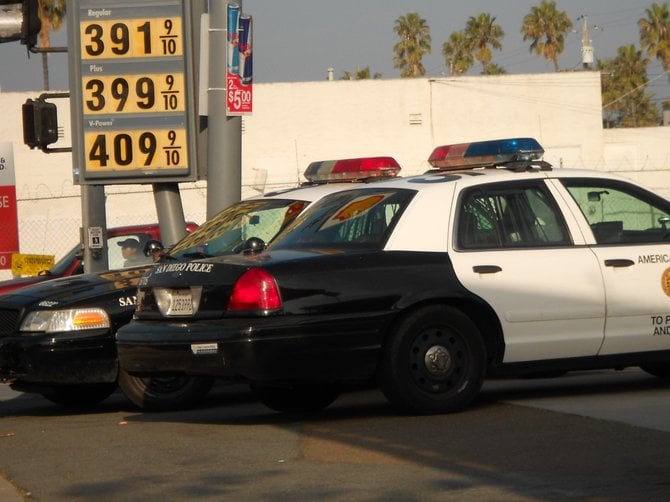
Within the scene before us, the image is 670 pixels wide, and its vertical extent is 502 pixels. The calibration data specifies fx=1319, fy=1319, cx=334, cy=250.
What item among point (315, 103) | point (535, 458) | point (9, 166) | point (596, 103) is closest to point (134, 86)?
point (9, 166)

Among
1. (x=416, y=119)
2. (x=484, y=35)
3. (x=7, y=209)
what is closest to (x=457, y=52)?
(x=484, y=35)

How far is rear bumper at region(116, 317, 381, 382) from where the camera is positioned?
7.68 metres

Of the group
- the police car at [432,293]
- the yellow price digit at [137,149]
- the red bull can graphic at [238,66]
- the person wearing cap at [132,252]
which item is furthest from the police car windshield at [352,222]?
the person wearing cap at [132,252]

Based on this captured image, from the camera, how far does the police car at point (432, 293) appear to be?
780cm

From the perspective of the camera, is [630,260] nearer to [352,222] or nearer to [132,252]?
[352,222]

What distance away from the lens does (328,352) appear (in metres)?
7.81

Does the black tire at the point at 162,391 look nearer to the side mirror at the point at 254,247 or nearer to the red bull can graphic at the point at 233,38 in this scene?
the side mirror at the point at 254,247

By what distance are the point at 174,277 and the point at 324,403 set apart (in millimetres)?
1573

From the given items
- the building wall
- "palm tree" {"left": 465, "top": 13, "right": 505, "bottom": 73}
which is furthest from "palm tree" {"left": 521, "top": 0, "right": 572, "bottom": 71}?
the building wall

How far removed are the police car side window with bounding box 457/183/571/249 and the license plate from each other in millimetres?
1733

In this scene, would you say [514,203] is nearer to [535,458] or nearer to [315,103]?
[535,458]

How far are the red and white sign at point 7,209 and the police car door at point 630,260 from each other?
10.3m

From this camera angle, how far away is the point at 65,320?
9453mm

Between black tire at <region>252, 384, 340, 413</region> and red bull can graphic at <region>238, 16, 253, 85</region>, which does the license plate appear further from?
red bull can graphic at <region>238, 16, 253, 85</region>
